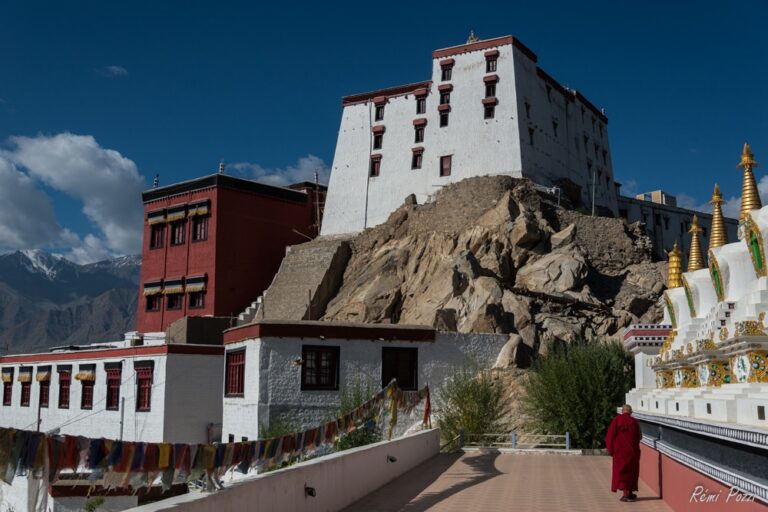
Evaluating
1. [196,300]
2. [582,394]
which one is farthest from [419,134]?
[582,394]

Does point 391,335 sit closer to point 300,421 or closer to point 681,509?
point 300,421

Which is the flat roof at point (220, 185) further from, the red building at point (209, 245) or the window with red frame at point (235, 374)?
the window with red frame at point (235, 374)

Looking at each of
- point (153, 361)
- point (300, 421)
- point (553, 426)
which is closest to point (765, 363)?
point (553, 426)

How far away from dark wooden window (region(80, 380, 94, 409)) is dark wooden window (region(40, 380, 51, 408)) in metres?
3.50

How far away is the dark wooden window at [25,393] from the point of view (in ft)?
128

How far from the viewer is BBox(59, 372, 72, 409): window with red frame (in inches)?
1409

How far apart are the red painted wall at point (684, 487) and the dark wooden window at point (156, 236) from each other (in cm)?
3733

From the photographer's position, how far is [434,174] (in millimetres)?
47594

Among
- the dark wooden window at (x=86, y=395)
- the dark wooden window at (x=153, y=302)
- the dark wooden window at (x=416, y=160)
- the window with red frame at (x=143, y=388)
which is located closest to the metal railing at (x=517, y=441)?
the window with red frame at (x=143, y=388)

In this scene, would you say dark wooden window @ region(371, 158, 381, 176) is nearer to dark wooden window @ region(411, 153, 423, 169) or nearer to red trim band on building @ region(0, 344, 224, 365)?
dark wooden window @ region(411, 153, 423, 169)

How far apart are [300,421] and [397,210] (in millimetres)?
23855

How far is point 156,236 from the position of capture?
46.8 meters

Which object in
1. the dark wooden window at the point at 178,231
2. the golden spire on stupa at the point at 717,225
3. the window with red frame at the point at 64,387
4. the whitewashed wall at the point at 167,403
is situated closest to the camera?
the golden spire on stupa at the point at 717,225

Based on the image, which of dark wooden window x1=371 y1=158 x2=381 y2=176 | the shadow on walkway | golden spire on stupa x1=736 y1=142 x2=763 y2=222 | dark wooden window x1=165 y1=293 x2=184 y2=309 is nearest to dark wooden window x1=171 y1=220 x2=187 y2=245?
dark wooden window x1=165 y1=293 x2=184 y2=309
